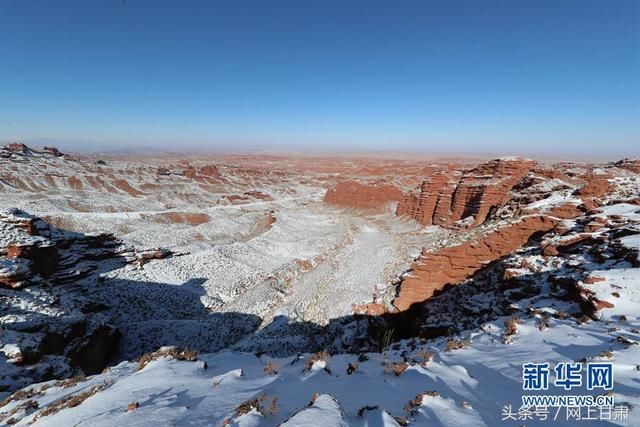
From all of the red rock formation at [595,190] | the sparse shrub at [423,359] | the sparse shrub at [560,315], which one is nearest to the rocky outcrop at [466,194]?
the red rock formation at [595,190]

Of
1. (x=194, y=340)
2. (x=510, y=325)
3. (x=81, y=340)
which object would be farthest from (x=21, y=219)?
(x=510, y=325)

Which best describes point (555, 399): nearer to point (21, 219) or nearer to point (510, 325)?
point (510, 325)

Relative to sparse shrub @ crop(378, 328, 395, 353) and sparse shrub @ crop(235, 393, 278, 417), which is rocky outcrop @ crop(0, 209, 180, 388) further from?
sparse shrub @ crop(378, 328, 395, 353)

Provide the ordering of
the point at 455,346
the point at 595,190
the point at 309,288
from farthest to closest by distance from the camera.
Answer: the point at 309,288 < the point at 595,190 < the point at 455,346

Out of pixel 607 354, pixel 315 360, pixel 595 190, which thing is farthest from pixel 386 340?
pixel 595 190

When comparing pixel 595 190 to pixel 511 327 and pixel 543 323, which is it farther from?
pixel 511 327

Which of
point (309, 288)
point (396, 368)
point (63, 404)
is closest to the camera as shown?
point (63, 404)

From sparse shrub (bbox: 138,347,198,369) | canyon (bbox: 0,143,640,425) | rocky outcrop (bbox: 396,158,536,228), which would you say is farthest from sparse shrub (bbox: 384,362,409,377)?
rocky outcrop (bbox: 396,158,536,228)

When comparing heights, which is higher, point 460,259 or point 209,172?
point 209,172
